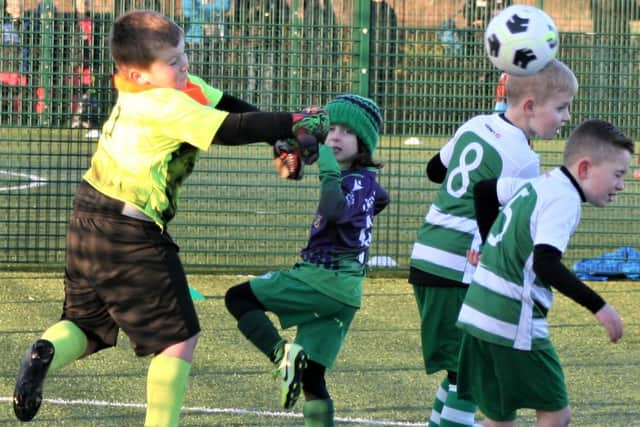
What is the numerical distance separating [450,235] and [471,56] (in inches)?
215

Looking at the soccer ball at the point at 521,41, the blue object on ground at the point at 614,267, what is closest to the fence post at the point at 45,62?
the blue object on ground at the point at 614,267

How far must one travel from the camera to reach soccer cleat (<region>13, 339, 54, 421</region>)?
15.2 feet

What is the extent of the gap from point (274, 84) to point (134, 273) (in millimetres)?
5920

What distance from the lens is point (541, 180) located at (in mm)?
4465

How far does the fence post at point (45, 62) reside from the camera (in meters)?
10.2

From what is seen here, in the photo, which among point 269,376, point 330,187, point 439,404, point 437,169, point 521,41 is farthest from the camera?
point 269,376

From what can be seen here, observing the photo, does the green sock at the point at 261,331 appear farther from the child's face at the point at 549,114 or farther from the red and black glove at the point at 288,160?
the child's face at the point at 549,114

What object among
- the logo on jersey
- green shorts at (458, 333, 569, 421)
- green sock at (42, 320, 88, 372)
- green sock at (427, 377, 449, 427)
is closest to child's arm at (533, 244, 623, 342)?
green shorts at (458, 333, 569, 421)

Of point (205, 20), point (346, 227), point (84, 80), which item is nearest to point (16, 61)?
point (84, 80)

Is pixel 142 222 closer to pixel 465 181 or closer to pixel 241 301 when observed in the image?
pixel 241 301

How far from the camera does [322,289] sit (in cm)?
512

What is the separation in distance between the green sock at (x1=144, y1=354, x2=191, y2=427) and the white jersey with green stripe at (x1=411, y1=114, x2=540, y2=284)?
125cm

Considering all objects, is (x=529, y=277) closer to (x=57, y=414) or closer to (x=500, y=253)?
(x=500, y=253)

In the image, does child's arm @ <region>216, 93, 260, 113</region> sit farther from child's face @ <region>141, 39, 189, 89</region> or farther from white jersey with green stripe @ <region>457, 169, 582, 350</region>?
white jersey with green stripe @ <region>457, 169, 582, 350</region>
